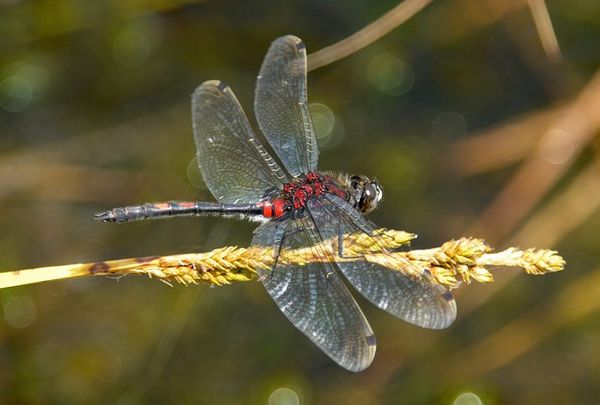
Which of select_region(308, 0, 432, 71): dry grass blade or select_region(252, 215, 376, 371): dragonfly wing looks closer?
select_region(252, 215, 376, 371): dragonfly wing

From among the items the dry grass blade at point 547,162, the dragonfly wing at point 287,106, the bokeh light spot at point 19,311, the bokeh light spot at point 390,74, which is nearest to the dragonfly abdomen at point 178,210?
the dragonfly wing at point 287,106

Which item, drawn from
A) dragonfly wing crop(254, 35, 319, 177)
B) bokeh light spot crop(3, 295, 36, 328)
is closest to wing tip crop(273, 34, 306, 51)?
dragonfly wing crop(254, 35, 319, 177)

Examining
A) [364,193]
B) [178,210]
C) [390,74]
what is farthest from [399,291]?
[390,74]

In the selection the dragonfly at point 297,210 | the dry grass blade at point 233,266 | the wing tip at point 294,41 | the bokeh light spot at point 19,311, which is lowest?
the bokeh light spot at point 19,311

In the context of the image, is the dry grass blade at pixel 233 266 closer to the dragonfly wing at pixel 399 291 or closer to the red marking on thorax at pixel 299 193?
the dragonfly wing at pixel 399 291

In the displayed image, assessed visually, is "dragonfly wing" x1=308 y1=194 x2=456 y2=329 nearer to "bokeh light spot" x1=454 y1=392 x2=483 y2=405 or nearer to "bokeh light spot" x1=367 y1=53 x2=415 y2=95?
"bokeh light spot" x1=454 y1=392 x2=483 y2=405

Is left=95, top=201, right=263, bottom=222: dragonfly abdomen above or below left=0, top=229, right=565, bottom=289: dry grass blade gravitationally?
below
